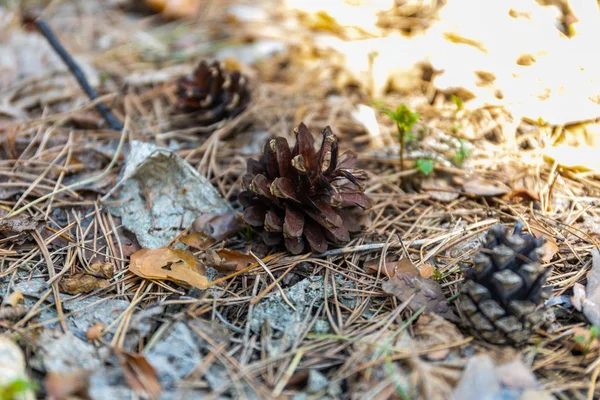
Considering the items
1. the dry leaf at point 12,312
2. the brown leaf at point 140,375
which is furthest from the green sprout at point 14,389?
the dry leaf at point 12,312

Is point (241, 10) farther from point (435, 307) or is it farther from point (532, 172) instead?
point (435, 307)

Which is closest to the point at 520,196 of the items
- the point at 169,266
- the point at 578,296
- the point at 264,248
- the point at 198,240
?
the point at 578,296

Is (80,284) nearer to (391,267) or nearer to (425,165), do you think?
(391,267)

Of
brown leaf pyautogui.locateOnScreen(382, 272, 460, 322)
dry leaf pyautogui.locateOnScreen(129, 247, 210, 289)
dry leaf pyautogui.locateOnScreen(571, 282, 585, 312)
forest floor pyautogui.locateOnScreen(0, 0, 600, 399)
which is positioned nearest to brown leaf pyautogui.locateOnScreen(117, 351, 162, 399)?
forest floor pyautogui.locateOnScreen(0, 0, 600, 399)

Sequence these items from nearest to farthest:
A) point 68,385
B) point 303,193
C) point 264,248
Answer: point 68,385 → point 303,193 → point 264,248

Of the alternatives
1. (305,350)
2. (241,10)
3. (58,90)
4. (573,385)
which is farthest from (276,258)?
(241,10)

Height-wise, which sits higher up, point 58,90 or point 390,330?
point 58,90

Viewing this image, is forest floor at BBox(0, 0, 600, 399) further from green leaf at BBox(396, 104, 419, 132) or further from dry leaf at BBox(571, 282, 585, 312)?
green leaf at BBox(396, 104, 419, 132)
